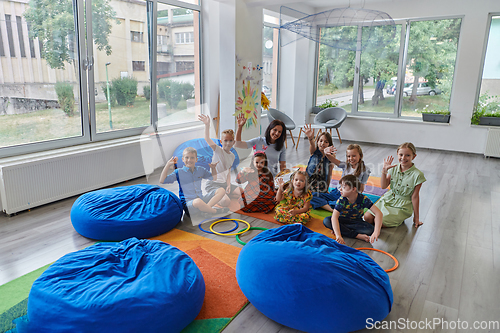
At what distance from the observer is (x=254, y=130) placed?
6.48 meters

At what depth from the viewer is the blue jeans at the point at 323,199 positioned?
4.10 metres

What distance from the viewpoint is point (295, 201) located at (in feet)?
12.2

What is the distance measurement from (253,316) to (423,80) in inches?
279

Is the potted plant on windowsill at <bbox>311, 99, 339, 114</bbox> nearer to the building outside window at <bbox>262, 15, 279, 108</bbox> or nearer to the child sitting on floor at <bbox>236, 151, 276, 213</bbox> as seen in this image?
the building outside window at <bbox>262, 15, 279, 108</bbox>

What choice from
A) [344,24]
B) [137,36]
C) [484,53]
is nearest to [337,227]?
[344,24]

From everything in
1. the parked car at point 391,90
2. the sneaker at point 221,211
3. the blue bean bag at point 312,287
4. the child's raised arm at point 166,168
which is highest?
the parked car at point 391,90

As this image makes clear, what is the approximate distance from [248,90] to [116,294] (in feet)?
15.5

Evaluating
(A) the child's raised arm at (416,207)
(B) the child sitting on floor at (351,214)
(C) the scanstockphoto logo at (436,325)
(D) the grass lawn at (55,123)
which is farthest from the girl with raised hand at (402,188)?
(D) the grass lawn at (55,123)

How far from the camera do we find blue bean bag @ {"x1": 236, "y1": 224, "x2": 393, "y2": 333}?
2006mm

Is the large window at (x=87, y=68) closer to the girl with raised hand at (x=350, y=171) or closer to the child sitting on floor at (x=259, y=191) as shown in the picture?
the child sitting on floor at (x=259, y=191)

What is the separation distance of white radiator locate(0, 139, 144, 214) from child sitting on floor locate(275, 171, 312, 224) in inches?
90.9

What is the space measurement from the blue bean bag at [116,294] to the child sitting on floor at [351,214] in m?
1.57

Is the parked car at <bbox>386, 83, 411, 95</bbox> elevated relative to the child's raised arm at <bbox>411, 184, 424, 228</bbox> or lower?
elevated

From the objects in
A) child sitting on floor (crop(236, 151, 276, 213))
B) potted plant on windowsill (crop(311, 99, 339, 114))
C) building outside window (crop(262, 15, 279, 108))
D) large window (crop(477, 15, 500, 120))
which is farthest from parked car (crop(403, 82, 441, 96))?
child sitting on floor (crop(236, 151, 276, 213))
